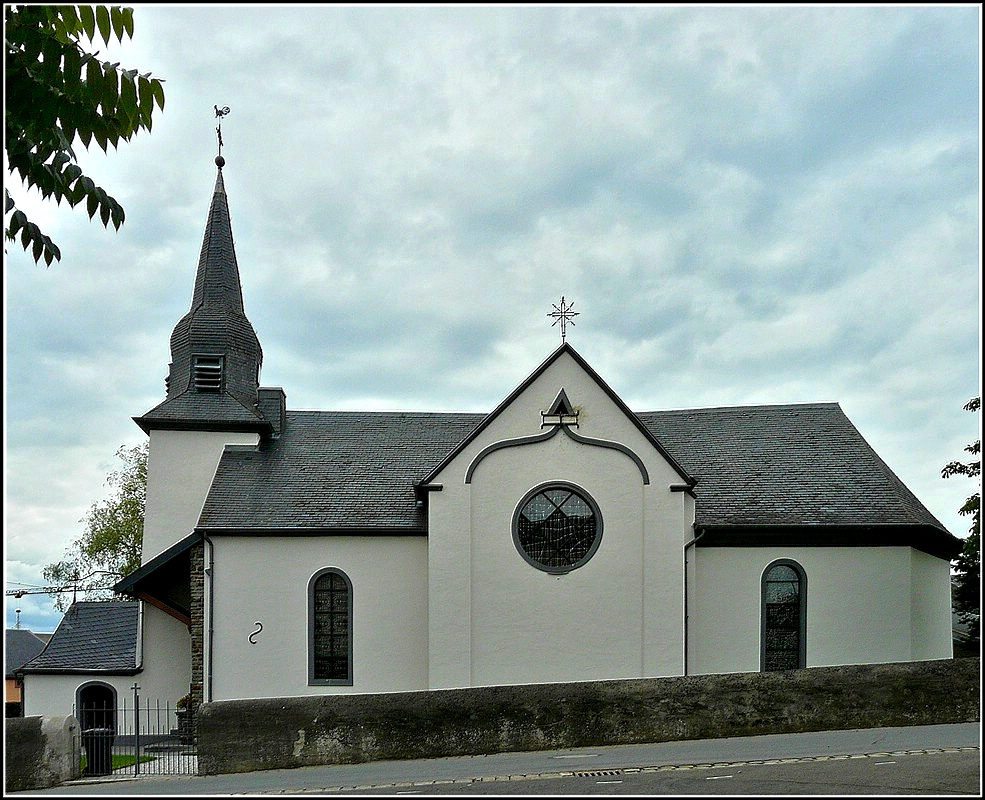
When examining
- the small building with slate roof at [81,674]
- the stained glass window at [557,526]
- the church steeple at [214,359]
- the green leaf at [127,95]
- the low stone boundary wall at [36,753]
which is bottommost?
the small building with slate roof at [81,674]

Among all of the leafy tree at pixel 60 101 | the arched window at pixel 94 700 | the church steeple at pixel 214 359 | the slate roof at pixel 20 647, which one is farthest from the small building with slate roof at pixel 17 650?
the leafy tree at pixel 60 101

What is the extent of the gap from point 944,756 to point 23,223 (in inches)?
446

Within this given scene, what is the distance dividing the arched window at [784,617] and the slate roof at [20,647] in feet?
133

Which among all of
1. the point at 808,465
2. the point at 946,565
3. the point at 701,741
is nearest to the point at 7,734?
the point at 701,741

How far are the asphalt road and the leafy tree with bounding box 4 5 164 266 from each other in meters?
8.03

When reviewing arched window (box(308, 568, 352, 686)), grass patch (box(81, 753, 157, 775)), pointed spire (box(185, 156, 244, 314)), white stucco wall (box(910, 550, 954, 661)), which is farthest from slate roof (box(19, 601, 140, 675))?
white stucco wall (box(910, 550, 954, 661))

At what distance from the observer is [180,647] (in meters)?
22.8

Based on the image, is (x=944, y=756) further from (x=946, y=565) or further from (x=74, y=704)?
(x=74, y=704)

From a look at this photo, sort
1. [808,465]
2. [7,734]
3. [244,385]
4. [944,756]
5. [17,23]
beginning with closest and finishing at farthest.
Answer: [17,23]
[944,756]
[7,734]
[808,465]
[244,385]

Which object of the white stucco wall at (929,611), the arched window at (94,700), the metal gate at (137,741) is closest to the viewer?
the metal gate at (137,741)

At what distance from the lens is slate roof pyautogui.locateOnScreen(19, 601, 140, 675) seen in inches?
897

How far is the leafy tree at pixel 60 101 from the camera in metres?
4.03

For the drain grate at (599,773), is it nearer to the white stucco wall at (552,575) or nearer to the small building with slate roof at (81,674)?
the white stucco wall at (552,575)

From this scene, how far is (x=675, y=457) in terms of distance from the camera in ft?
75.3
